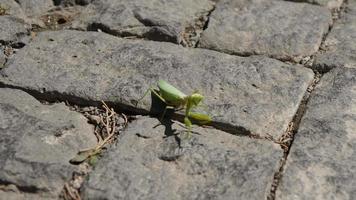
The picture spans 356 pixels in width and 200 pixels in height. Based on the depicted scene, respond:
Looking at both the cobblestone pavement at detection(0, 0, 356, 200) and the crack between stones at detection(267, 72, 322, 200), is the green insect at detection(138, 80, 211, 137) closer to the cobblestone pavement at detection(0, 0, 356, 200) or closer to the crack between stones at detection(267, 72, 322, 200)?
the cobblestone pavement at detection(0, 0, 356, 200)

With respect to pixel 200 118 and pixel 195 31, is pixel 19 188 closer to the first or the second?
pixel 200 118

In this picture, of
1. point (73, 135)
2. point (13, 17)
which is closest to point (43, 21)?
point (13, 17)

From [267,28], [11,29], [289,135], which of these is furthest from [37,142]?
[267,28]

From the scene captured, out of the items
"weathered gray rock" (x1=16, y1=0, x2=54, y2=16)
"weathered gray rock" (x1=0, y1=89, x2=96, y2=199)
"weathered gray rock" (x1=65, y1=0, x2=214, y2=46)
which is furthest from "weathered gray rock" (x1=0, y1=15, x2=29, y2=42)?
"weathered gray rock" (x1=0, y1=89, x2=96, y2=199)

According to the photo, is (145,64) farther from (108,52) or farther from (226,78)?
(226,78)

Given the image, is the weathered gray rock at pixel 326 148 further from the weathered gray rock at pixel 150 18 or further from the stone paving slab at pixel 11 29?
the stone paving slab at pixel 11 29

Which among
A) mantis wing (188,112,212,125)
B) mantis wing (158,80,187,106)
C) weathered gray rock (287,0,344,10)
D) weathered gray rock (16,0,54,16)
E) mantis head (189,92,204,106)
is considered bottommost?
weathered gray rock (16,0,54,16)
